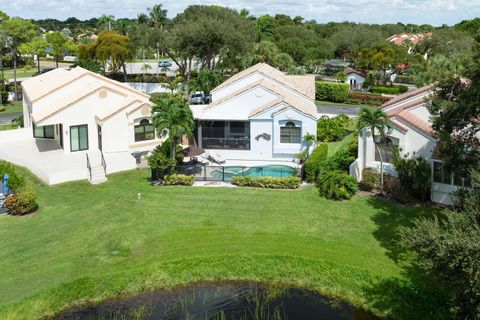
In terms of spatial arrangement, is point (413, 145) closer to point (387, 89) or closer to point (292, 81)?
point (292, 81)

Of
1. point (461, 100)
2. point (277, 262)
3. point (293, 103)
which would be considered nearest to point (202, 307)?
point (277, 262)

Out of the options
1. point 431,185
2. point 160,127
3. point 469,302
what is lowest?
point 469,302

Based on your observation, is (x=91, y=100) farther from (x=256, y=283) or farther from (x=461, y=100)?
(x=461, y=100)

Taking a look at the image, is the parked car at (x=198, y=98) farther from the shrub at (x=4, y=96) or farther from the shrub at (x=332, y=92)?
the shrub at (x=4, y=96)

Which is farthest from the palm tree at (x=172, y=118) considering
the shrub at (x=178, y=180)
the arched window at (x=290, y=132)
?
the arched window at (x=290, y=132)

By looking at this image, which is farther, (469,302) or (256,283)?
(256,283)

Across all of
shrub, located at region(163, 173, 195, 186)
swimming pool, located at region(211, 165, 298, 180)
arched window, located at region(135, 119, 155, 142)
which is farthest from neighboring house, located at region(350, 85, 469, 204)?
arched window, located at region(135, 119, 155, 142)
